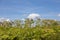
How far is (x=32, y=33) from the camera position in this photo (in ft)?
19.8

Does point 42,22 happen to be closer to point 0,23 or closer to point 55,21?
point 55,21

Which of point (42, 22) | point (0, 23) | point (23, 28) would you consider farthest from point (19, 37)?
point (0, 23)

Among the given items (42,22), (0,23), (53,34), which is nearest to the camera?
(53,34)

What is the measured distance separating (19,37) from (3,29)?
790mm

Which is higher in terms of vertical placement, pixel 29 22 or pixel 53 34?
pixel 29 22

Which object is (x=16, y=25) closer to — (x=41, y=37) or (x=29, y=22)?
Answer: (x=29, y=22)

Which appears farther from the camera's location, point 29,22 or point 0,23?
point 0,23

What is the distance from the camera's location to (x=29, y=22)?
21.0 feet

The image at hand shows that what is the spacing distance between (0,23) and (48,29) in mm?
2358

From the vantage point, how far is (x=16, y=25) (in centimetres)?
663

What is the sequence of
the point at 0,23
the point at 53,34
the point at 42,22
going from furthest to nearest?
the point at 0,23 < the point at 42,22 < the point at 53,34

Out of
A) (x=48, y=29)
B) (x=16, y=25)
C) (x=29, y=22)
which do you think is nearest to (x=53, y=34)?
(x=48, y=29)

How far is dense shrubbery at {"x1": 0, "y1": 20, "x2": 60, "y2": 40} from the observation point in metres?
5.87

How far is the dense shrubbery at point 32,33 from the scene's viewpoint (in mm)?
5867
